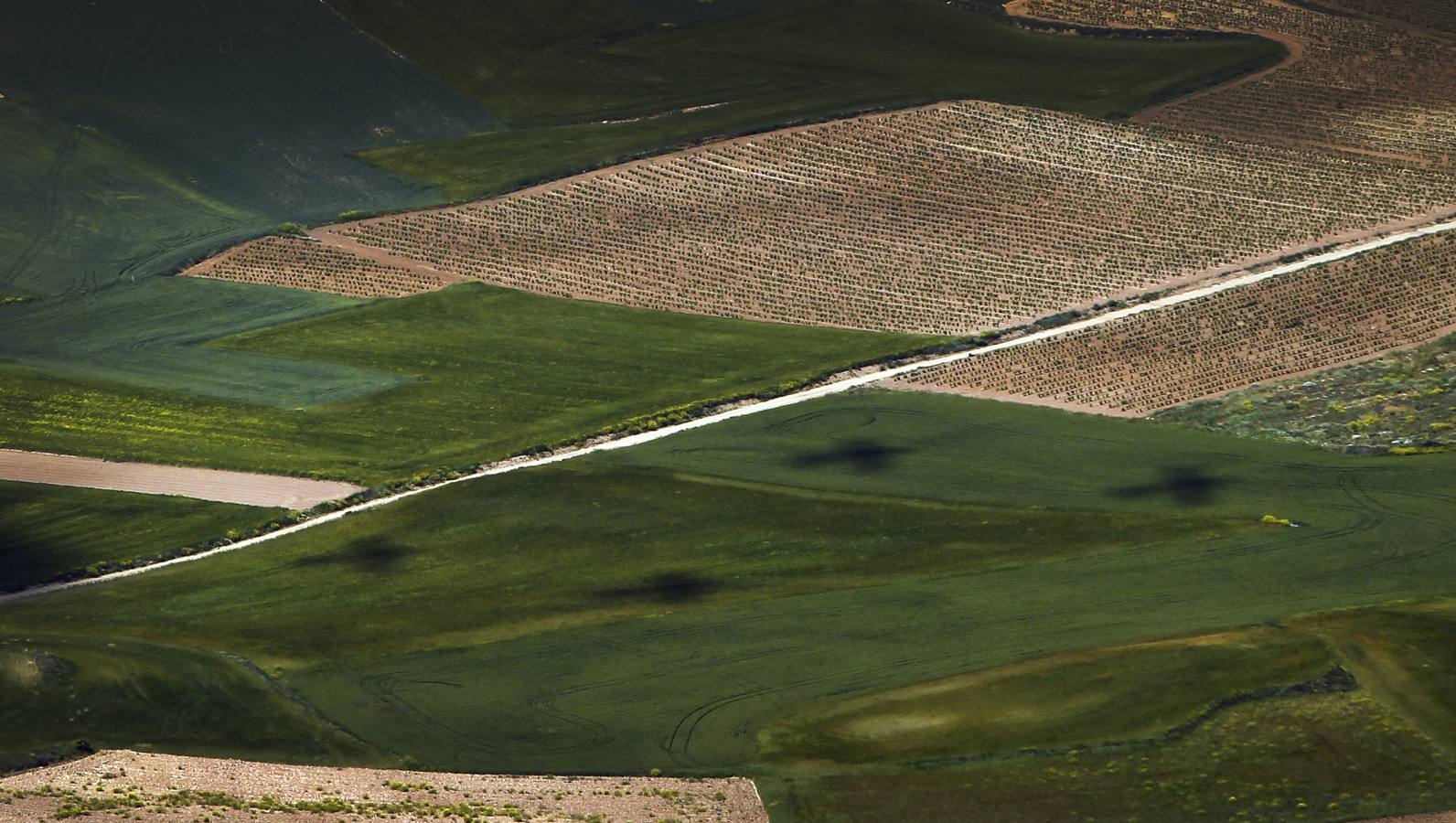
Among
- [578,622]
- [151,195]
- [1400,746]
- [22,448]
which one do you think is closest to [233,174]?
[151,195]

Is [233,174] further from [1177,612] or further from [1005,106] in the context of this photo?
[1177,612]

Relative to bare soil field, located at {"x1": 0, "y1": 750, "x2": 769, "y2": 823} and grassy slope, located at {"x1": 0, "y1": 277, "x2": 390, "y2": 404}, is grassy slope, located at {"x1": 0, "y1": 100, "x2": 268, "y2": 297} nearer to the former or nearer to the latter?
grassy slope, located at {"x1": 0, "y1": 277, "x2": 390, "y2": 404}

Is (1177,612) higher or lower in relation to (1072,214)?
lower

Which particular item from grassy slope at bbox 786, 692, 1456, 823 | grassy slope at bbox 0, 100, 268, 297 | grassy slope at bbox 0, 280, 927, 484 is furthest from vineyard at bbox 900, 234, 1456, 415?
grassy slope at bbox 0, 100, 268, 297

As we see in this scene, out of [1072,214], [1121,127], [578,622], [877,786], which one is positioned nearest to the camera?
[877,786]

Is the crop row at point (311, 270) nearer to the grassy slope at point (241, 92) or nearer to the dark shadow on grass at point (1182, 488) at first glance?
the grassy slope at point (241, 92)

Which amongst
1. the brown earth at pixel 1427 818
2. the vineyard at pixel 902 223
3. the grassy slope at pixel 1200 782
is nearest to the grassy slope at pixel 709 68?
the vineyard at pixel 902 223

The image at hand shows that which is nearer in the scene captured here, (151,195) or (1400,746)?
(1400,746)
